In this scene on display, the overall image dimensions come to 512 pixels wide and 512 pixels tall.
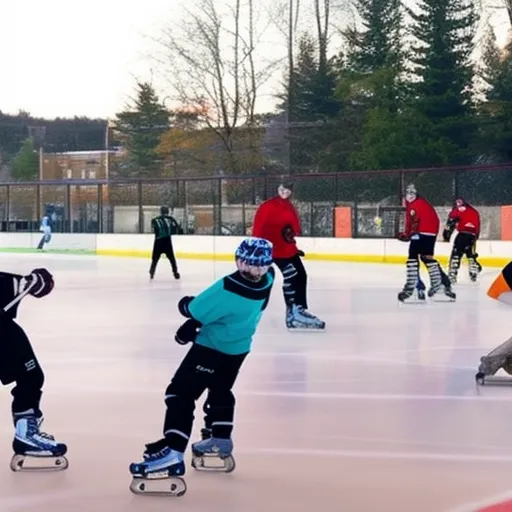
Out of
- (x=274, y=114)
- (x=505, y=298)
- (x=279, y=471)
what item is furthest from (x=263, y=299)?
(x=274, y=114)

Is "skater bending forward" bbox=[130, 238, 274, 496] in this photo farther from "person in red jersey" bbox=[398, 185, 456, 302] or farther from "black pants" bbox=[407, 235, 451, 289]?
"black pants" bbox=[407, 235, 451, 289]

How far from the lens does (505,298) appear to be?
5348 mm

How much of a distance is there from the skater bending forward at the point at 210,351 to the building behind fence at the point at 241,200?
52.7ft

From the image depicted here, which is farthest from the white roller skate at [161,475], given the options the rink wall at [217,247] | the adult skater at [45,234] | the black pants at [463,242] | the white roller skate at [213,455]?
the adult skater at [45,234]

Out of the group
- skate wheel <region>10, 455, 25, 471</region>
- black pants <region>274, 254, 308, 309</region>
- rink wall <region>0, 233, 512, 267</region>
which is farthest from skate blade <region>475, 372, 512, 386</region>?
rink wall <region>0, 233, 512, 267</region>

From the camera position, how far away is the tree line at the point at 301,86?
33594 mm

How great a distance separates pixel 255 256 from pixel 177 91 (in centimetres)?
3304

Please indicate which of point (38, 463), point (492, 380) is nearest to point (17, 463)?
point (38, 463)

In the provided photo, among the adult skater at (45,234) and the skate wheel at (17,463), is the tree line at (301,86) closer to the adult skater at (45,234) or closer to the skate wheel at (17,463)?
the adult skater at (45,234)

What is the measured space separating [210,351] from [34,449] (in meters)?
0.80

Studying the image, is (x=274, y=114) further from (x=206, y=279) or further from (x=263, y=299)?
(x=263, y=299)

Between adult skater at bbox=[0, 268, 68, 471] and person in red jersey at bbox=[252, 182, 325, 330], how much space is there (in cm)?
461

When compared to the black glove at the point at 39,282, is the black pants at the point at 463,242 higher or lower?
lower

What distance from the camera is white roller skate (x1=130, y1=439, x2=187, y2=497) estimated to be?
3.78 metres
